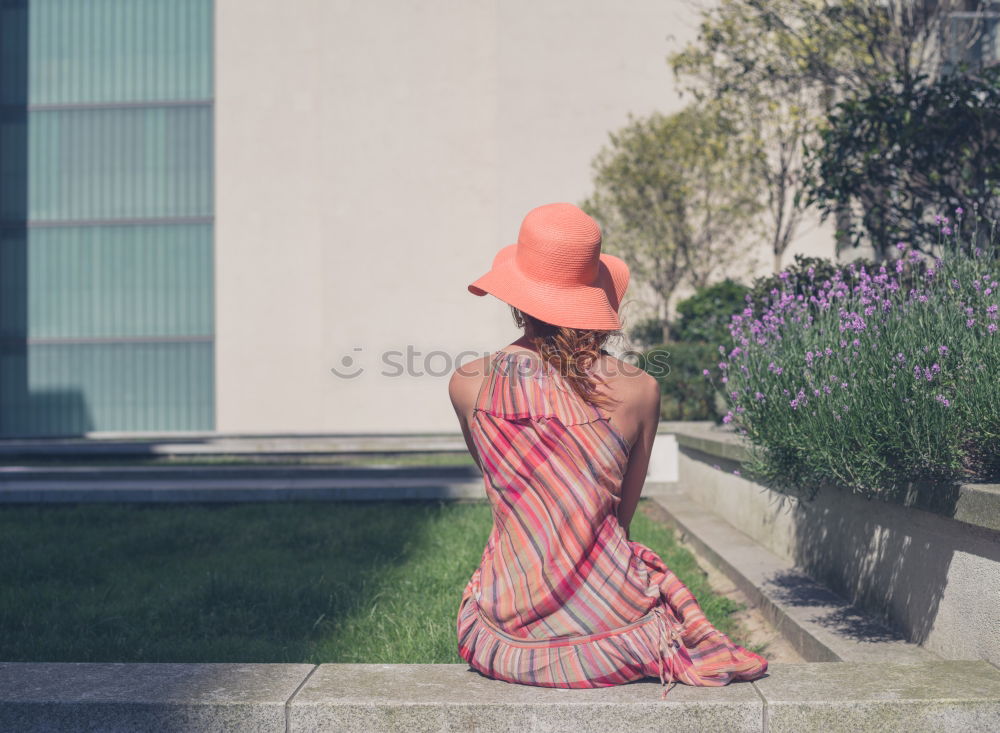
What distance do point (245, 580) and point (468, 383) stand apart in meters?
3.84

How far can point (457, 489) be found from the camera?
941 cm

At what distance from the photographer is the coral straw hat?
270cm

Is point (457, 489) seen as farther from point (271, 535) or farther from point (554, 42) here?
point (554, 42)

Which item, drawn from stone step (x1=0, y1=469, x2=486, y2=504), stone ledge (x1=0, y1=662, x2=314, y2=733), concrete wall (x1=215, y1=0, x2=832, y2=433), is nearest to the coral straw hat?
stone ledge (x1=0, y1=662, x2=314, y2=733)

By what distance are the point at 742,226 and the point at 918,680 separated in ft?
56.3

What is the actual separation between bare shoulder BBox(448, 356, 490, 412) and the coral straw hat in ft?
0.77

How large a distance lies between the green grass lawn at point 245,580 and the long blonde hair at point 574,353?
230 cm

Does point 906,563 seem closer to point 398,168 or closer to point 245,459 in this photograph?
point 245,459

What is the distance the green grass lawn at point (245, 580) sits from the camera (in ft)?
15.8

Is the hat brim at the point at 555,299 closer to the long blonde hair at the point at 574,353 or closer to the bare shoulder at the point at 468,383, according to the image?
the long blonde hair at the point at 574,353

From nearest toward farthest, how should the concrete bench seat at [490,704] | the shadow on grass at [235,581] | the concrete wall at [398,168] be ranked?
the concrete bench seat at [490,704]
the shadow on grass at [235,581]
the concrete wall at [398,168]

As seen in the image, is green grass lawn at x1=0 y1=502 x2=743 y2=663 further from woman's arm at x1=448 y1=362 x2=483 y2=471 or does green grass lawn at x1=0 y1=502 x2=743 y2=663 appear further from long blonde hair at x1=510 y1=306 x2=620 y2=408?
long blonde hair at x1=510 y1=306 x2=620 y2=408

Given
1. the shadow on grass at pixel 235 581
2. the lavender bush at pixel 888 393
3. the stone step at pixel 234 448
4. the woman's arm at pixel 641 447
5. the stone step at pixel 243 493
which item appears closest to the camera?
the woman's arm at pixel 641 447

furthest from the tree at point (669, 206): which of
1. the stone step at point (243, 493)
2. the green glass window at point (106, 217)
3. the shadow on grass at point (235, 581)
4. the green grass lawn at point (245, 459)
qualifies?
the shadow on grass at point (235, 581)
